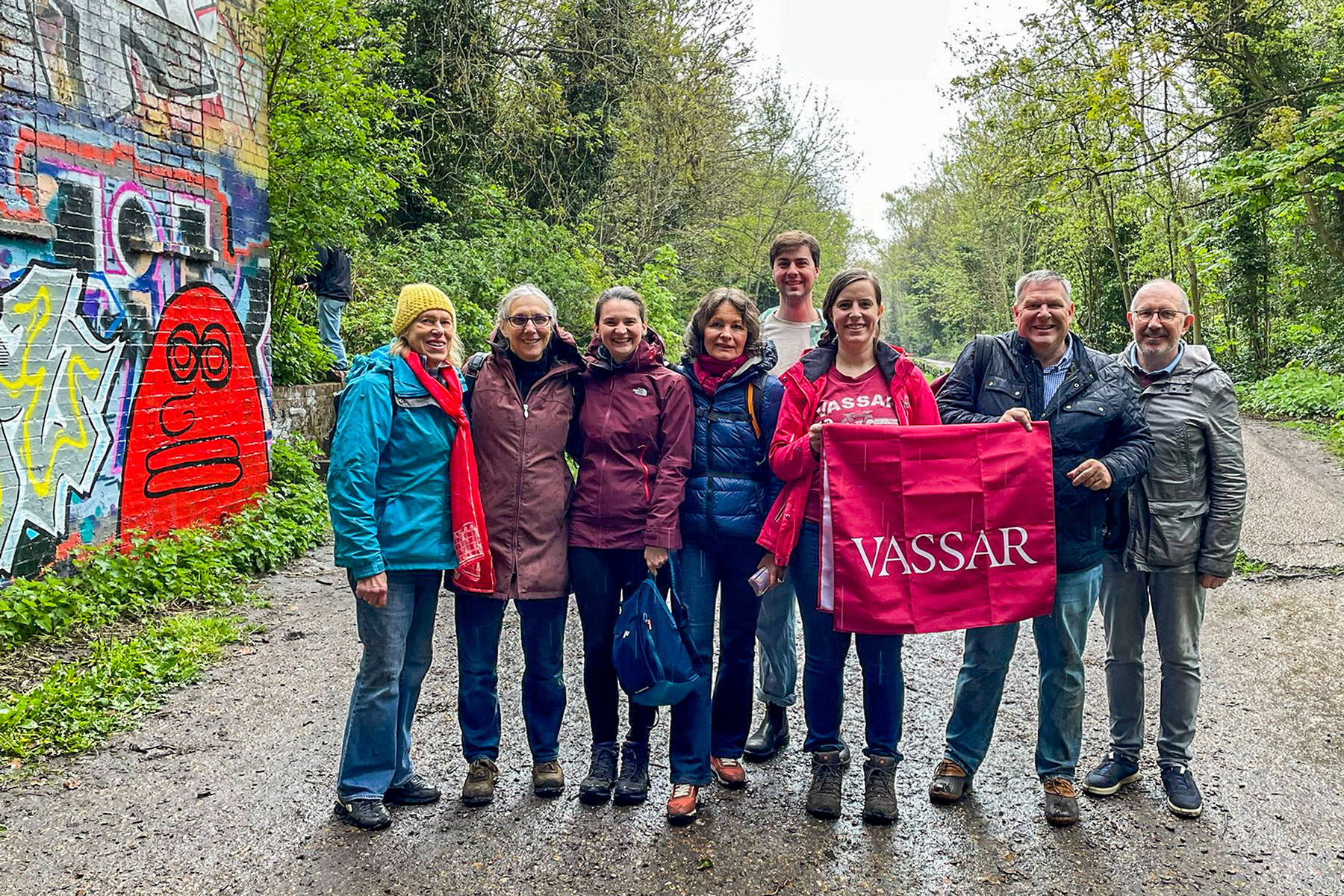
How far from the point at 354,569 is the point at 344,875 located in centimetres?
114

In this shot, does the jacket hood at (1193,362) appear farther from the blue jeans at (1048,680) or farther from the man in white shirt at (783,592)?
the man in white shirt at (783,592)

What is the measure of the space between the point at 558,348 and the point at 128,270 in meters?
4.71

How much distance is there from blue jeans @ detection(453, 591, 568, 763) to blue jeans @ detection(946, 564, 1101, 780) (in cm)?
181

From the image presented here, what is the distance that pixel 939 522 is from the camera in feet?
12.6

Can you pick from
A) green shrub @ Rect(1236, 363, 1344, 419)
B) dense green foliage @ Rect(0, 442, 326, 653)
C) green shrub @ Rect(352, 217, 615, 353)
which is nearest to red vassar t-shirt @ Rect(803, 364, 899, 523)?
dense green foliage @ Rect(0, 442, 326, 653)

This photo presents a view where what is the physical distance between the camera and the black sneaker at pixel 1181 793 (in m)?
3.84

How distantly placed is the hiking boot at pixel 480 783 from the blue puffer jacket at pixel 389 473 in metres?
0.93

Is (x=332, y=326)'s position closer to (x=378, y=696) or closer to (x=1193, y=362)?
(x=378, y=696)

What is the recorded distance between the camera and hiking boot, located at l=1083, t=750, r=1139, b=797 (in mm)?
4043

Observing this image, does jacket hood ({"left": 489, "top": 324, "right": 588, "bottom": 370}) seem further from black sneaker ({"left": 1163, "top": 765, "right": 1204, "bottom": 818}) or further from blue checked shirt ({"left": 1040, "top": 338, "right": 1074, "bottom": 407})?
black sneaker ({"left": 1163, "top": 765, "right": 1204, "bottom": 818})

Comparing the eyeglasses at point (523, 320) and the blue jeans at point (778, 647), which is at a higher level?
the eyeglasses at point (523, 320)

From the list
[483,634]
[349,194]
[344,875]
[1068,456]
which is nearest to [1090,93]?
[349,194]

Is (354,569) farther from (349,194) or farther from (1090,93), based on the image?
(1090,93)

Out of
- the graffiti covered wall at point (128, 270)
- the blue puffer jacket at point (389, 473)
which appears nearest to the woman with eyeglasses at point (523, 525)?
the blue puffer jacket at point (389, 473)
